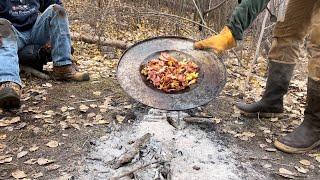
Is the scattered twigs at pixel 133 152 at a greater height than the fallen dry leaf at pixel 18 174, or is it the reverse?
the scattered twigs at pixel 133 152

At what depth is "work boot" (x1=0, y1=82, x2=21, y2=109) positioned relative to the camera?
3.84 meters

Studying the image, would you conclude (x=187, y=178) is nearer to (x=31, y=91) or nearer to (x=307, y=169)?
(x=307, y=169)

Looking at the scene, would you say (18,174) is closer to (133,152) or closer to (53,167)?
(53,167)

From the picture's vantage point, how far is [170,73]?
3.63 meters

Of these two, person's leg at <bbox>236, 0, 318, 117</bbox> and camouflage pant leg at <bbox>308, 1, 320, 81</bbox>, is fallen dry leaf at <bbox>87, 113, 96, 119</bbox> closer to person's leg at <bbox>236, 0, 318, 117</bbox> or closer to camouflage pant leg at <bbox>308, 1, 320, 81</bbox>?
person's leg at <bbox>236, 0, 318, 117</bbox>

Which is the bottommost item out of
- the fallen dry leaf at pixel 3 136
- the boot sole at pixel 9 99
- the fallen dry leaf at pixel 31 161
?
the fallen dry leaf at pixel 31 161

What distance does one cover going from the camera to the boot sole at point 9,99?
3838mm

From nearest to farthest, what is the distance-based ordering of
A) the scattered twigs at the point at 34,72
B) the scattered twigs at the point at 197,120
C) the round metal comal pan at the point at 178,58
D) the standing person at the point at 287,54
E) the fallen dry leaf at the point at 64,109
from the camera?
1. the standing person at the point at 287,54
2. the round metal comal pan at the point at 178,58
3. the scattered twigs at the point at 197,120
4. the fallen dry leaf at the point at 64,109
5. the scattered twigs at the point at 34,72

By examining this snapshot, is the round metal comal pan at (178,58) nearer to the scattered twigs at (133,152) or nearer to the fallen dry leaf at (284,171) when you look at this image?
the scattered twigs at (133,152)

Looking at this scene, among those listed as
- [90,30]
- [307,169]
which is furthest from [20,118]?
[90,30]

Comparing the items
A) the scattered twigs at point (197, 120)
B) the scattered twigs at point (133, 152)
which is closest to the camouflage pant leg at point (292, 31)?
the scattered twigs at point (197, 120)

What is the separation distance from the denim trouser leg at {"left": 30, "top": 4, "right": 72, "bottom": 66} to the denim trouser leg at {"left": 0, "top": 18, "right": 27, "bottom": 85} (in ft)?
1.02

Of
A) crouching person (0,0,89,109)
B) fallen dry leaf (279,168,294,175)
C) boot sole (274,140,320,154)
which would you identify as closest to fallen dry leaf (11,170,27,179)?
crouching person (0,0,89,109)

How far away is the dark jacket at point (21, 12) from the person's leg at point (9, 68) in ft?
0.64
